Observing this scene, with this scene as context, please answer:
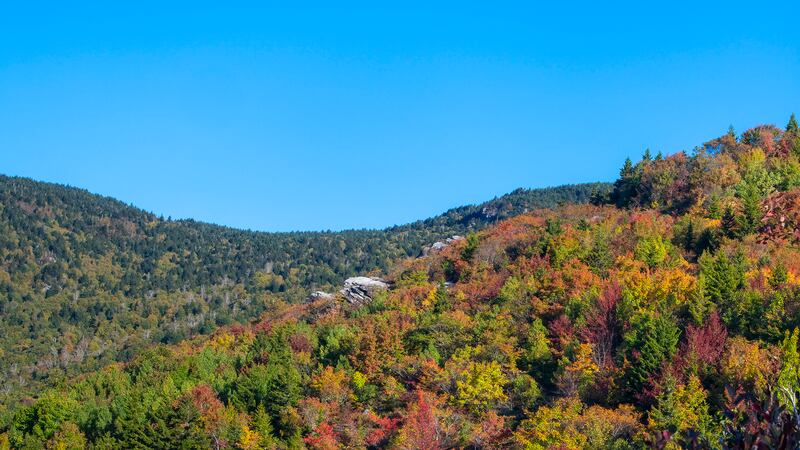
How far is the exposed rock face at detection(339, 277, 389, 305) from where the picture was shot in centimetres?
9925

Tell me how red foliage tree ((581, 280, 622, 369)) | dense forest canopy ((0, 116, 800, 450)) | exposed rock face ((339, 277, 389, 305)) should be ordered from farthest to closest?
1. exposed rock face ((339, 277, 389, 305))
2. red foliage tree ((581, 280, 622, 369))
3. dense forest canopy ((0, 116, 800, 450))

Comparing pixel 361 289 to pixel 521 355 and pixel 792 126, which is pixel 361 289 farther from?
pixel 792 126

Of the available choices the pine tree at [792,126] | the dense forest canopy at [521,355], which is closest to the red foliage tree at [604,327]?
the dense forest canopy at [521,355]

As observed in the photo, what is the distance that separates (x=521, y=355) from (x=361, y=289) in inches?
1560

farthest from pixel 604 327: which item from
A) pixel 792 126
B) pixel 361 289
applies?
pixel 792 126

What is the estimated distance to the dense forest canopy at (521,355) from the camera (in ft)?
171

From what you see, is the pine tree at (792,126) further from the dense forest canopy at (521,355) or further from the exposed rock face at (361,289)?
the exposed rock face at (361,289)

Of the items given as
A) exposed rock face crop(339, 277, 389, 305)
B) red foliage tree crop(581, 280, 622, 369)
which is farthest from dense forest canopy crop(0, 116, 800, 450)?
exposed rock face crop(339, 277, 389, 305)

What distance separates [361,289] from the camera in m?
102

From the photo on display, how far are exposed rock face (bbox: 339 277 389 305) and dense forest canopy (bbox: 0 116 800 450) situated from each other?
1.86 meters

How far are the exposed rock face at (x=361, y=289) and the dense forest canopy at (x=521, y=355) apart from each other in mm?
1864

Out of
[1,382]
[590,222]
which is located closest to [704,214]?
[590,222]

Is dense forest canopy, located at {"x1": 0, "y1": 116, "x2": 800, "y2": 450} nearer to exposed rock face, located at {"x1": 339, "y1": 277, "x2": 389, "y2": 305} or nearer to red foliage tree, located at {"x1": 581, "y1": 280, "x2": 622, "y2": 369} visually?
red foliage tree, located at {"x1": 581, "y1": 280, "x2": 622, "y2": 369}

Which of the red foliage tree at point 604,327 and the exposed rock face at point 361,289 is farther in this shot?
the exposed rock face at point 361,289
